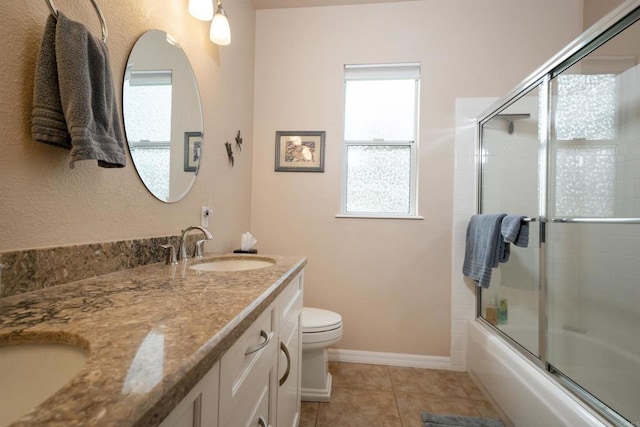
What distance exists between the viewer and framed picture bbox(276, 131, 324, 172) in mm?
2238

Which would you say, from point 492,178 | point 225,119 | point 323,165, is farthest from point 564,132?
point 225,119

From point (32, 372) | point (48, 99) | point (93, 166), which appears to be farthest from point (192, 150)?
point (32, 372)

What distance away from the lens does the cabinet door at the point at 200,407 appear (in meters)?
0.40

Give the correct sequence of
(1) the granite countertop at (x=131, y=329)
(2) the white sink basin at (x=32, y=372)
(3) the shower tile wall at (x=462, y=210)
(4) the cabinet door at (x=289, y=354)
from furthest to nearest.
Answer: (3) the shower tile wall at (x=462, y=210) → (4) the cabinet door at (x=289, y=354) → (2) the white sink basin at (x=32, y=372) → (1) the granite countertop at (x=131, y=329)

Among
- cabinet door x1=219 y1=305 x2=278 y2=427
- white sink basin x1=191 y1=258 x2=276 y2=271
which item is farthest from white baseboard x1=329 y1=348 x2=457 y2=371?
cabinet door x1=219 y1=305 x2=278 y2=427

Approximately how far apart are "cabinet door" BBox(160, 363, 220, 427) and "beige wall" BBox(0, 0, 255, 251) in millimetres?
599

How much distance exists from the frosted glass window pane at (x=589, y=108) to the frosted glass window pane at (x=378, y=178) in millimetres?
952

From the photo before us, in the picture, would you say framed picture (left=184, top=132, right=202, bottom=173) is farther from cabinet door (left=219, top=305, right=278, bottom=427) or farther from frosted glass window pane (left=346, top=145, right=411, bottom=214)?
frosted glass window pane (left=346, top=145, right=411, bottom=214)

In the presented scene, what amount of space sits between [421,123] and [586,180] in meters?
1.05

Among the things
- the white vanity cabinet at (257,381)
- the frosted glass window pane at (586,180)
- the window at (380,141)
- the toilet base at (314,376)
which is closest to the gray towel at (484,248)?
the frosted glass window pane at (586,180)

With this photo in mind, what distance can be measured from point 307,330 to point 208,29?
177cm

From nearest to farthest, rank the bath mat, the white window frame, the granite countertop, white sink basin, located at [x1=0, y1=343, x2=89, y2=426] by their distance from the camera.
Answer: the granite countertop → white sink basin, located at [x1=0, y1=343, x2=89, y2=426] → the bath mat → the white window frame

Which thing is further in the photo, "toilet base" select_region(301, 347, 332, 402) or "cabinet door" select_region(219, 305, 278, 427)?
"toilet base" select_region(301, 347, 332, 402)

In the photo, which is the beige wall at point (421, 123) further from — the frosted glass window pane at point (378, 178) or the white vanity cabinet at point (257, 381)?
the white vanity cabinet at point (257, 381)
